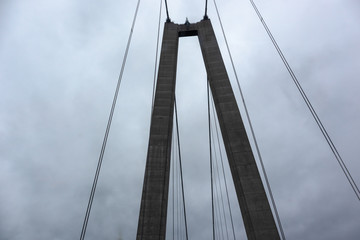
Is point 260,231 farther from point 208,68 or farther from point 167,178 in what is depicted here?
point 208,68

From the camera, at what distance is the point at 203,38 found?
53.4ft

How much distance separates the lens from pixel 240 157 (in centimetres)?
1169

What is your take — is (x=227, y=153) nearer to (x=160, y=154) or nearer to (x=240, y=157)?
(x=240, y=157)

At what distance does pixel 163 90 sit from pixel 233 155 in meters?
6.16

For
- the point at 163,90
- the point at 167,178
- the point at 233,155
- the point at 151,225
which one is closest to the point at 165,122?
the point at 163,90

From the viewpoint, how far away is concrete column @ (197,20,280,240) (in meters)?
9.95

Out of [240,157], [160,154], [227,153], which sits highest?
[160,154]

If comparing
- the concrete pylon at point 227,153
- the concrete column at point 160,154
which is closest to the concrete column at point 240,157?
the concrete pylon at point 227,153

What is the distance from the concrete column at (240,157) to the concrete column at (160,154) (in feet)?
8.82

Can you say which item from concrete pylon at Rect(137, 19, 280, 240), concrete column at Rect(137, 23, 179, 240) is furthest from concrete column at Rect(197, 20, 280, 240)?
concrete column at Rect(137, 23, 179, 240)

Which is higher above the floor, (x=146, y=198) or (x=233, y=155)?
(x=233, y=155)

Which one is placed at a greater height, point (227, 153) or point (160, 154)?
point (160, 154)

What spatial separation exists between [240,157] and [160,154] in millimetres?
4356

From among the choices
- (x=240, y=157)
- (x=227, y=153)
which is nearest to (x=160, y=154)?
(x=227, y=153)
